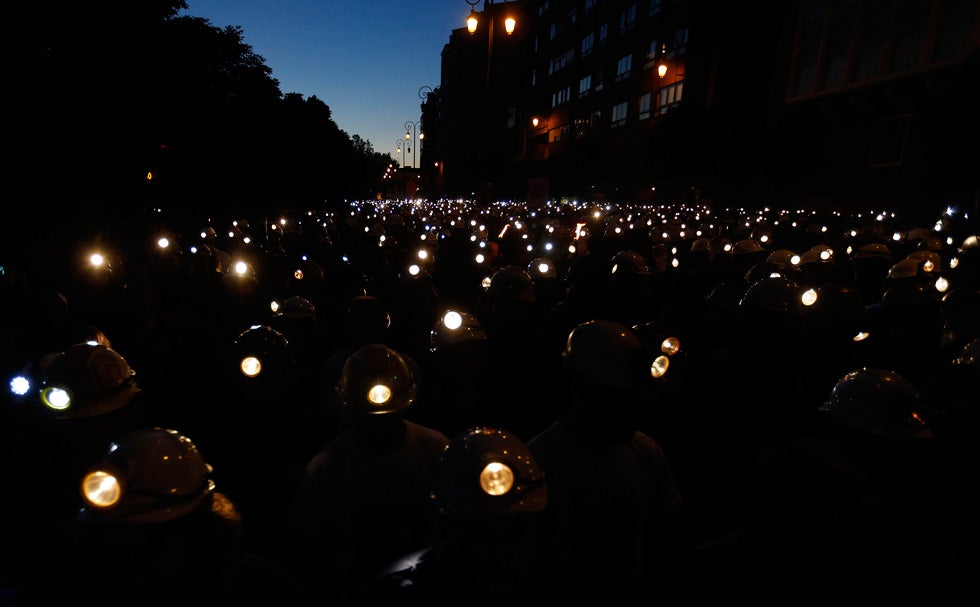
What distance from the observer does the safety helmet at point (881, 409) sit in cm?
313

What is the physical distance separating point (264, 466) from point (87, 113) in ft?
51.5

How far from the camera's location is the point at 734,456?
3.91 meters

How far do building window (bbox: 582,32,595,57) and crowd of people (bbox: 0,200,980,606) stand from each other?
2496 inches

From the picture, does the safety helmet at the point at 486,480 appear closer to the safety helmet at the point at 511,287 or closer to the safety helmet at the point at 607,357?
the safety helmet at the point at 607,357

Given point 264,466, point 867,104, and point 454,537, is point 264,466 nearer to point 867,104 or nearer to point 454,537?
point 454,537

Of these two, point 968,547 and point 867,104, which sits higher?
point 867,104

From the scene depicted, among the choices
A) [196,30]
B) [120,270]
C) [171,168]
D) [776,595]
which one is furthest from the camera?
[196,30]

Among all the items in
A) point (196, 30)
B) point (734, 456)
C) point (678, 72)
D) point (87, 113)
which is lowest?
point (734, 456)

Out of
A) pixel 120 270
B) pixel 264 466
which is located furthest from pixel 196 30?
pixel 264 466

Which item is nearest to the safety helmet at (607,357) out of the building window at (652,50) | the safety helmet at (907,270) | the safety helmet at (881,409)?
the safety helmet at (881,409)

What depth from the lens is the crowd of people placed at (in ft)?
7.03

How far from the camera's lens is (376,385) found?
123 inches

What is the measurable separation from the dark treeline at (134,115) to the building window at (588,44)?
131 feet

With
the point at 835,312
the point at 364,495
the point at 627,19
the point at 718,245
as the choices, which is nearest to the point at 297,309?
the point at 364,495
